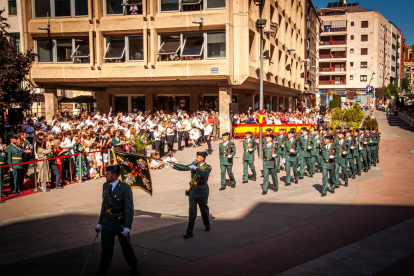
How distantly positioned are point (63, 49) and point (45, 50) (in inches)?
54.5

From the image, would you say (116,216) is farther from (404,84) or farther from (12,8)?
(404,84)

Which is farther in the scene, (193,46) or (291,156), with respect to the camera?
(193,46)

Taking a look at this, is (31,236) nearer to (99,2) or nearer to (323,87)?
(99,2)

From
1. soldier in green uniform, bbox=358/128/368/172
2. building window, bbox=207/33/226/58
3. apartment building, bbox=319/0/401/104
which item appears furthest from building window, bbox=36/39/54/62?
apartment building, bbox=319/0/401/104

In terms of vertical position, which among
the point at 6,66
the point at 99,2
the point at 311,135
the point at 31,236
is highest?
the point at 99,2

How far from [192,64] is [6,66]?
1355 cm

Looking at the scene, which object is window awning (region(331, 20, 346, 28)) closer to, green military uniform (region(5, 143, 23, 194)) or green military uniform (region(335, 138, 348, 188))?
green military uniform (region(335, 138, 348, 188))

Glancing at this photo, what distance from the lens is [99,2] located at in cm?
2738

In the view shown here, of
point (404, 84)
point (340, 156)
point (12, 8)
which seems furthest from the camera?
point (404, 84)

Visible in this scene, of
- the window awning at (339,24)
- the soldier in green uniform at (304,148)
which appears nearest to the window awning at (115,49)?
the soldier in green uniform at (304,148)

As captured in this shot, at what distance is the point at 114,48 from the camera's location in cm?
2808

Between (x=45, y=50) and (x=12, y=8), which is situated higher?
(x=12, y=8)

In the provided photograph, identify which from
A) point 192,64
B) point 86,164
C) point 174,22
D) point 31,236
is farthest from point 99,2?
point 31,236

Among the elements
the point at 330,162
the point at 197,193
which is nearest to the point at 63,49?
the point at 330,162
